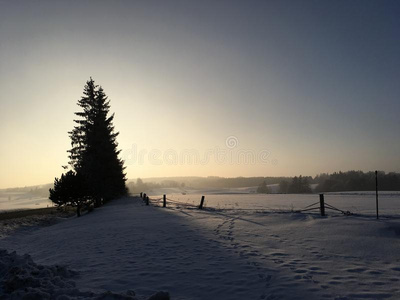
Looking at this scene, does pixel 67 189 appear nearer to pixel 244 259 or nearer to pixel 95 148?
pixel 95 148

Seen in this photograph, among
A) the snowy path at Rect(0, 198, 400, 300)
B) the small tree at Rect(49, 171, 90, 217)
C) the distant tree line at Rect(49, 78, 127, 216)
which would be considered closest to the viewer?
the snowy path at Rect(0, 198, 400, 300)

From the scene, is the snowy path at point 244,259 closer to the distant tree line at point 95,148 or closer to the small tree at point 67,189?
the small tree at point 67,189

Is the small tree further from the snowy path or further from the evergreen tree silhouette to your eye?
the snowy path

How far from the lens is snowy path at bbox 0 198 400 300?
5.81 m

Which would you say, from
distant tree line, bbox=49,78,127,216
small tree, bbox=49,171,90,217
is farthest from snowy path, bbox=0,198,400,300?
distant tree line, bbox=49,78,127,216

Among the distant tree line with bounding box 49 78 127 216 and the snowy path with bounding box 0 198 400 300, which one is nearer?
the snowy path with bounding box 0 198 400 300

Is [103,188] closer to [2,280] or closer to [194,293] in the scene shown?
[2,280]

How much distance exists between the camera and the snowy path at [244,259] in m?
5.81

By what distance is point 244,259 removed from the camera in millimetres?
7973

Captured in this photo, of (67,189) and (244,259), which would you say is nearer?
(244,259)

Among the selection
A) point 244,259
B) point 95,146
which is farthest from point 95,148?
point 244,259

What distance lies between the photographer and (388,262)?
24.0 feet

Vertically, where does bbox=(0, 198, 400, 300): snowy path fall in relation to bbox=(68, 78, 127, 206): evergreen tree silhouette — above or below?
below

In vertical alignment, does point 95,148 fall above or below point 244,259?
above
